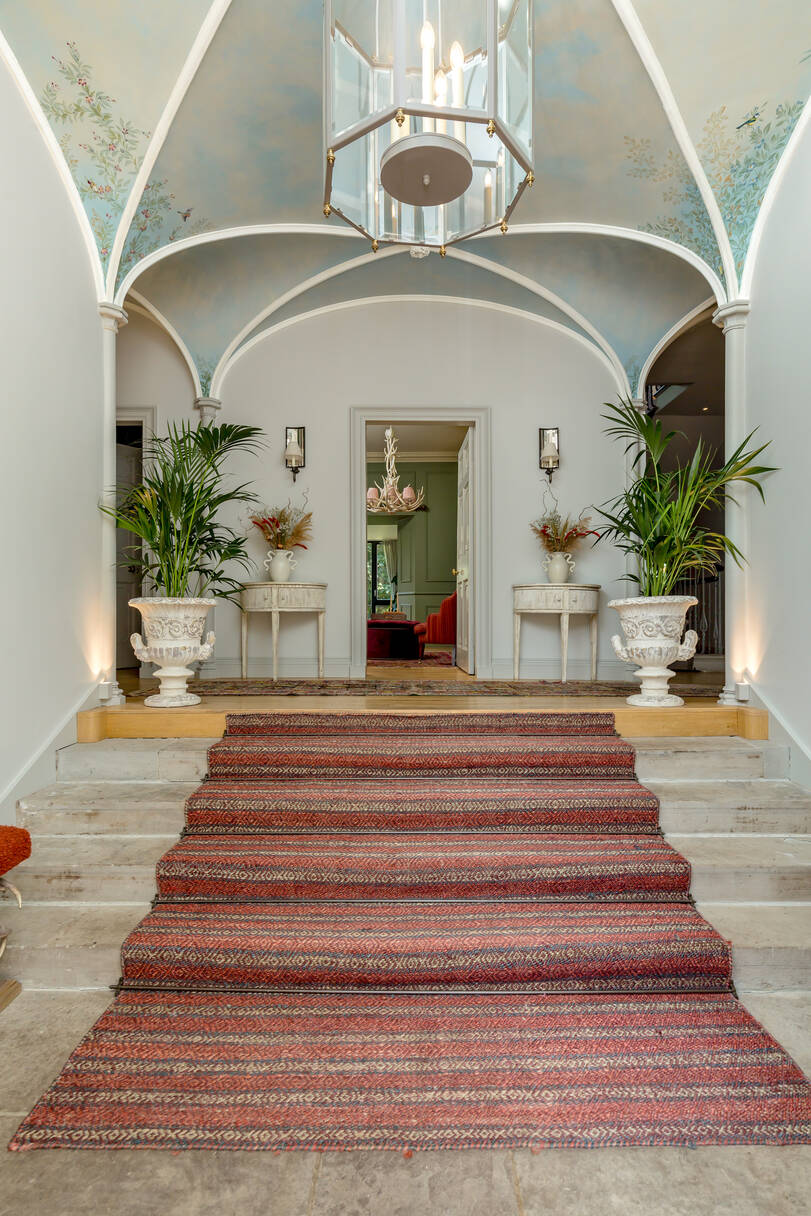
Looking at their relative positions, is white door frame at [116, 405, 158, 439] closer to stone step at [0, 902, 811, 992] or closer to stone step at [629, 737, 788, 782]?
stone step at [0, 902, 811, 992]

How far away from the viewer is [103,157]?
3475 millimetres

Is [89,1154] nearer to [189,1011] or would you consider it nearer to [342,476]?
[189,1011]

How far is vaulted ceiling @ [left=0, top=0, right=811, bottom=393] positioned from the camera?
10.1ft

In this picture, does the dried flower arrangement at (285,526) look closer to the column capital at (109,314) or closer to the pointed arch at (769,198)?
the column capital at (109,314)

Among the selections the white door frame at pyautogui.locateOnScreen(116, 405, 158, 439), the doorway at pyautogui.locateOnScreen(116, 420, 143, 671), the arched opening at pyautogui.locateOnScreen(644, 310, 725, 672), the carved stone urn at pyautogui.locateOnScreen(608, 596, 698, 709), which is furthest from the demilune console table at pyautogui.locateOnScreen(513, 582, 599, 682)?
the doorway at pyautogui.locateOnScreen(116, 420, 143, 671)

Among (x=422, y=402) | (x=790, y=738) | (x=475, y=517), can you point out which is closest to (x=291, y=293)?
(x=422, y=402)

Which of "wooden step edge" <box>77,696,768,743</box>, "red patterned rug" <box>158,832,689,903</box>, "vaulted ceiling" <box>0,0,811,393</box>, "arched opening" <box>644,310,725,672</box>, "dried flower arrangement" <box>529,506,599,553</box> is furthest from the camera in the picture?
"arched opening" <box>644,310,725,672</box>

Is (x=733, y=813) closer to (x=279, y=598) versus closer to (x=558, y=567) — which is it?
(x=558, y=567)

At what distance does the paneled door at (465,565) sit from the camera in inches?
229

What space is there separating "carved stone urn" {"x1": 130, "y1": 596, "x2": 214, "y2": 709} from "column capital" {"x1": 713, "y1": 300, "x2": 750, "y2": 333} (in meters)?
3.17

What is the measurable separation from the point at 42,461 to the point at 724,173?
357 centimetres

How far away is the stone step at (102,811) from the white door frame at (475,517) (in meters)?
2.77

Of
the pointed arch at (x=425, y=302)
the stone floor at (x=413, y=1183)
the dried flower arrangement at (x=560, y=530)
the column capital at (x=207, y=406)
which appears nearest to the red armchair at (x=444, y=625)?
the dried flower arrangement at (x=560, y=530)

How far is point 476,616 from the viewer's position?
225 inches
